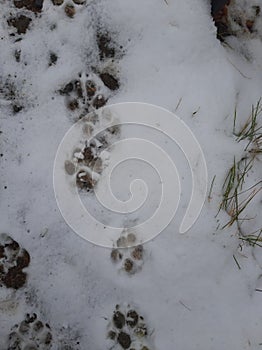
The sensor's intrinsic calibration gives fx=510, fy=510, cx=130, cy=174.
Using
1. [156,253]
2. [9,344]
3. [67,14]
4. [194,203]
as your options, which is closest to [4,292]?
[9,344]

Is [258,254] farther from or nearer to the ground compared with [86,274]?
farther from the ground

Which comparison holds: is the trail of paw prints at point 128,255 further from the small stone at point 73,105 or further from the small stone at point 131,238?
the small stone at point 73,105

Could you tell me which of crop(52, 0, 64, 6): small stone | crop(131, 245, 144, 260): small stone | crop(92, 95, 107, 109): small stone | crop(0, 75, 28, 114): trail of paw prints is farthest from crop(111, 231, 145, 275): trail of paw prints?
crop(52, 0, 64, 6): small stone

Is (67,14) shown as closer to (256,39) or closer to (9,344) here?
(256,39)

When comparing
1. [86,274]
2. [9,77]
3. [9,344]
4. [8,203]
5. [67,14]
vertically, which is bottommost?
[9,344]

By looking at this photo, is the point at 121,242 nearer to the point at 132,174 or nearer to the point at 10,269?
the point at 132,174

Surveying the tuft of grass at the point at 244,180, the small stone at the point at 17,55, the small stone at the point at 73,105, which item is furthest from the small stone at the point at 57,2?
the tuft of grass at the point at 244,180

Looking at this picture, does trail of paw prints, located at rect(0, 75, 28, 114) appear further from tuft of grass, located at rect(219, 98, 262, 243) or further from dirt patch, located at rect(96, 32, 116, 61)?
tuft of grass, located at rect(219, 98, 262, 243)
